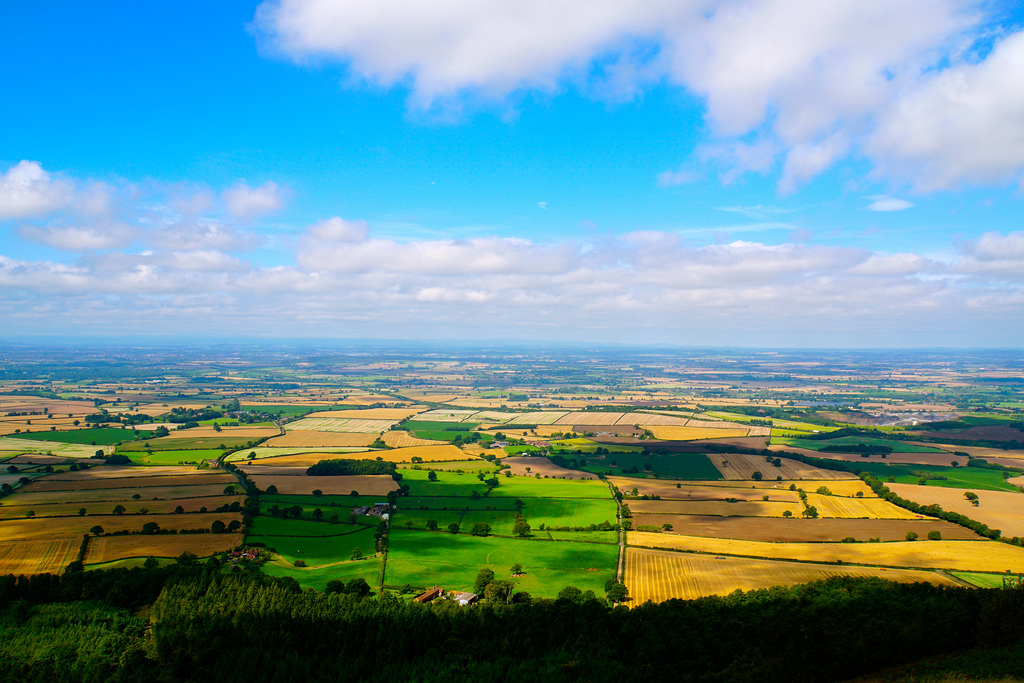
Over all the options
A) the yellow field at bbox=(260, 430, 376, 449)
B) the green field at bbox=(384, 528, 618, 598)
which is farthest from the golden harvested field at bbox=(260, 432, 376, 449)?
the green field at bbox=(384, 528, 618, 598)

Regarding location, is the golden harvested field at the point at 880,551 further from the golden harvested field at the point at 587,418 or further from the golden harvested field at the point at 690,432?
the golden harvested field at the point at 587,418

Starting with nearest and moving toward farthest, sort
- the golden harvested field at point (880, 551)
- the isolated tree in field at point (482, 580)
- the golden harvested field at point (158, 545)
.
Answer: the isolated tree in field at point (482, 580) < the golden harvested field at point (880, 551) < the golden harvested field at point (158, 545)

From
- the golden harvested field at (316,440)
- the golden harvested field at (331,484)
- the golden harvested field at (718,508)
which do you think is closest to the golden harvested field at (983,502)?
the golden harvested field at (718,508)

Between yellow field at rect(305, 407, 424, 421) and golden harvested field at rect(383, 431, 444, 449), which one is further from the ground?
yellow field at rect(305, 407, 424, 421)

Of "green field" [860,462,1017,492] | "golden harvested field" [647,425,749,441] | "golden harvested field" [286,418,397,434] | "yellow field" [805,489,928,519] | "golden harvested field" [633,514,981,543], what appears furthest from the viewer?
"golden harvested field" [286,418,397,434]

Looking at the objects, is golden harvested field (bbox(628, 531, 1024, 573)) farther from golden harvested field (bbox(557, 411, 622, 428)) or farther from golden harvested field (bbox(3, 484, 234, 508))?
golden harvested field (bbox(557, 411, 622, 428))

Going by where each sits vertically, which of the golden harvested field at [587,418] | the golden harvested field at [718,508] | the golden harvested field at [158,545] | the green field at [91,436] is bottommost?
the golden harvested field at [718,508]
